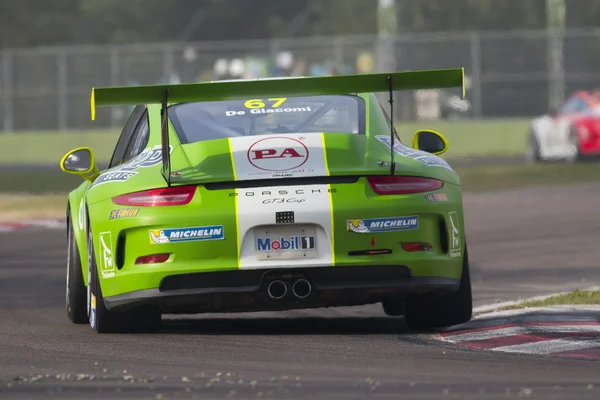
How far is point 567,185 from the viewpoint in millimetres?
23438

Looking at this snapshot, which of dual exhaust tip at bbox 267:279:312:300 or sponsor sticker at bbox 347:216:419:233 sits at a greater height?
sponsor sticker at bbox 347:216:419:233

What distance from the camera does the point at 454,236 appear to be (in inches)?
329

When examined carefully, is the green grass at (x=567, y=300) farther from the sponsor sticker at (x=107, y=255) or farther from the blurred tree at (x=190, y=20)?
the blurred tree at (x=190, y=20)

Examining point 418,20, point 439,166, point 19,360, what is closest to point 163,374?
point 19,360

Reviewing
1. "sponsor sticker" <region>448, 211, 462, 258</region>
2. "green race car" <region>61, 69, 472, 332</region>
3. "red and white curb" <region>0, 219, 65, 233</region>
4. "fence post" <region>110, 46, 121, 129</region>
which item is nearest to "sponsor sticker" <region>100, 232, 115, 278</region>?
"green race car" <region>61, 69, 472, 332</region>

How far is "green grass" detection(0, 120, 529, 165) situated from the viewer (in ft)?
116

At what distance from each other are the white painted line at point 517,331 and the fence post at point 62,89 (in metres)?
32.7

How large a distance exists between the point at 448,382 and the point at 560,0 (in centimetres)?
3408

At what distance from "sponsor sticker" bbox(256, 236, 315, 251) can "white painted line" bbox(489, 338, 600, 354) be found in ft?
3.42

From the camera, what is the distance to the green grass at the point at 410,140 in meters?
35.4

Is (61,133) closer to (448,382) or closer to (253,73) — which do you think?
(253,73)

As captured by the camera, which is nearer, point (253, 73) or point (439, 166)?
point (439, 166)

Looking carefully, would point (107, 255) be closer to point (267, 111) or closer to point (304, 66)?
point (267, 111)

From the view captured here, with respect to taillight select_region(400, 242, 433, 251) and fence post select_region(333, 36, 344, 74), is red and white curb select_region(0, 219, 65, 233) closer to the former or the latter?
taillight select_region(400, 242, 433, 251)
